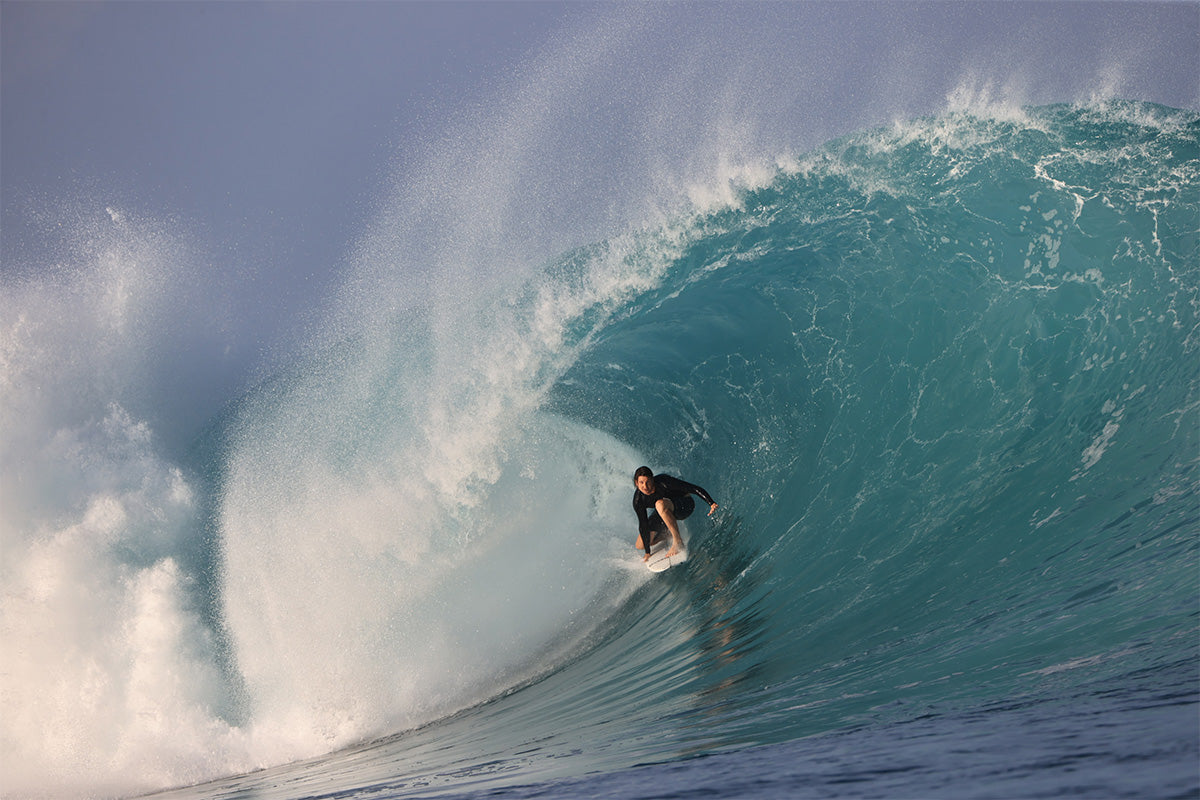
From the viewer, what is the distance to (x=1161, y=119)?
7.46m

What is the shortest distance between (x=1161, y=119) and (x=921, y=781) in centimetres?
875

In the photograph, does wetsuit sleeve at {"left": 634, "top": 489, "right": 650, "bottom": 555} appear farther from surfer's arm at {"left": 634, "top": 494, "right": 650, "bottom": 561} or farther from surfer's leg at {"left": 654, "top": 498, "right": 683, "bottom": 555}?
surfer's leg at {"left": 654, "top": 498, "right": 683, "bottom": 555}

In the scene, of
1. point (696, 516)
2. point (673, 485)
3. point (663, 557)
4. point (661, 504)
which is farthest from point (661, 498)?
point (696, 516)

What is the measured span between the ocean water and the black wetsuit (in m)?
0.53

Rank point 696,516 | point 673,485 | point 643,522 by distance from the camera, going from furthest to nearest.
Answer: point 696,516
point 643,522
point 673,485

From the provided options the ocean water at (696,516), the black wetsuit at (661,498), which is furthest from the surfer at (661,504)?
the ocean water at (696,516)

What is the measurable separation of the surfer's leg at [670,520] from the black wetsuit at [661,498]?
53mm

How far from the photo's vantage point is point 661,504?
255 inches

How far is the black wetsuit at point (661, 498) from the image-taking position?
6346 mm

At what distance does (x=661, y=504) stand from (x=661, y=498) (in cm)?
7

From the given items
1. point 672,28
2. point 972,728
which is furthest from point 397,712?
point 672,28

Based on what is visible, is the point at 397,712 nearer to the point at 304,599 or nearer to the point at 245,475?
the point at 304,599

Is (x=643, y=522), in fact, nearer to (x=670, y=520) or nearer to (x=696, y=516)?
(x=670, y=520)

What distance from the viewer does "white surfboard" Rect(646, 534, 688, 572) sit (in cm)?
691
